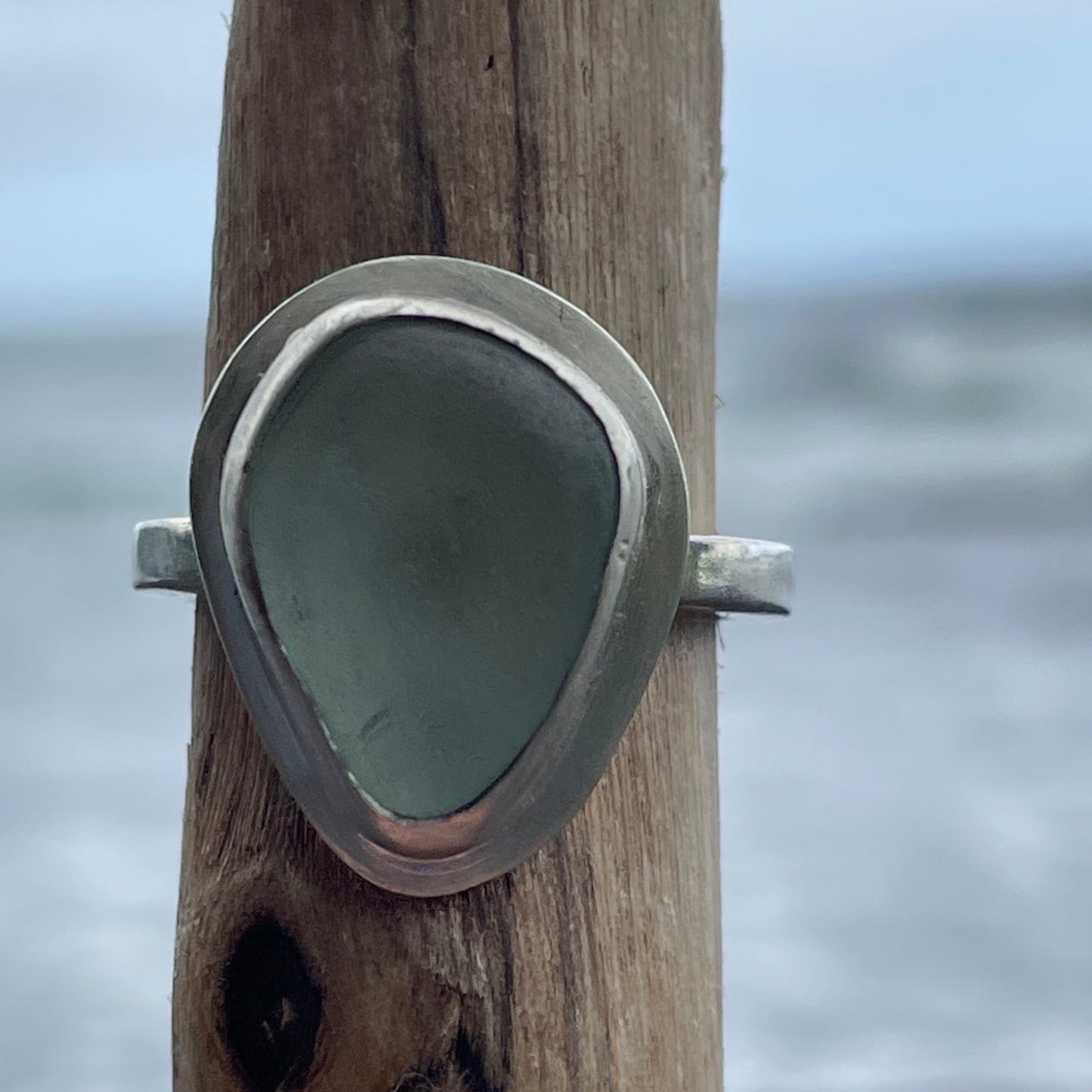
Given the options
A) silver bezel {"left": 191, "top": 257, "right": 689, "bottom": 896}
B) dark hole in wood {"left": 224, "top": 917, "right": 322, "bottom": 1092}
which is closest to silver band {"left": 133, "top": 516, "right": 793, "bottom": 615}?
silver bezel {"left": 191, "top": 257, "right": 689, "bottom": 896}

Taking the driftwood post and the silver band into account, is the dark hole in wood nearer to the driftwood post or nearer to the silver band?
the driftwood post

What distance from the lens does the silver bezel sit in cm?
54

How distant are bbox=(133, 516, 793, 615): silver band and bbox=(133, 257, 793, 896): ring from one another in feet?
0.09

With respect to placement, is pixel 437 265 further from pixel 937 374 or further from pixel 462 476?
pixel 937 374

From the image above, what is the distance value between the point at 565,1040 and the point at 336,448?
0.26m

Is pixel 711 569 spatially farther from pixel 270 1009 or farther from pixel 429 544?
pixel 270 1009

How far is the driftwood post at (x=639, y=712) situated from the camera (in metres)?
0.59

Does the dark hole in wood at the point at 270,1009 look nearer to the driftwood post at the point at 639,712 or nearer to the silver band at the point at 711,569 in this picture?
the driftwood post at the point at 639,712

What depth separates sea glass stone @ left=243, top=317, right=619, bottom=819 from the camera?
1.76ft

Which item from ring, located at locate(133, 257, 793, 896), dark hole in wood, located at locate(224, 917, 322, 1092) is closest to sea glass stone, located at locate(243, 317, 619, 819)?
ring, located at locate(133, 257, 793, 896)

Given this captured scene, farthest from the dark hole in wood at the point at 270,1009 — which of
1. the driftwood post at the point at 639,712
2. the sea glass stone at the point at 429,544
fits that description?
the sea glass stone at the point at 429,544

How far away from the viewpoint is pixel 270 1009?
0.61 m

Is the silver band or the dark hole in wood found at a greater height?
the silver band

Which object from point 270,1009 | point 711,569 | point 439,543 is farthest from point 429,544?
point 270,1009
